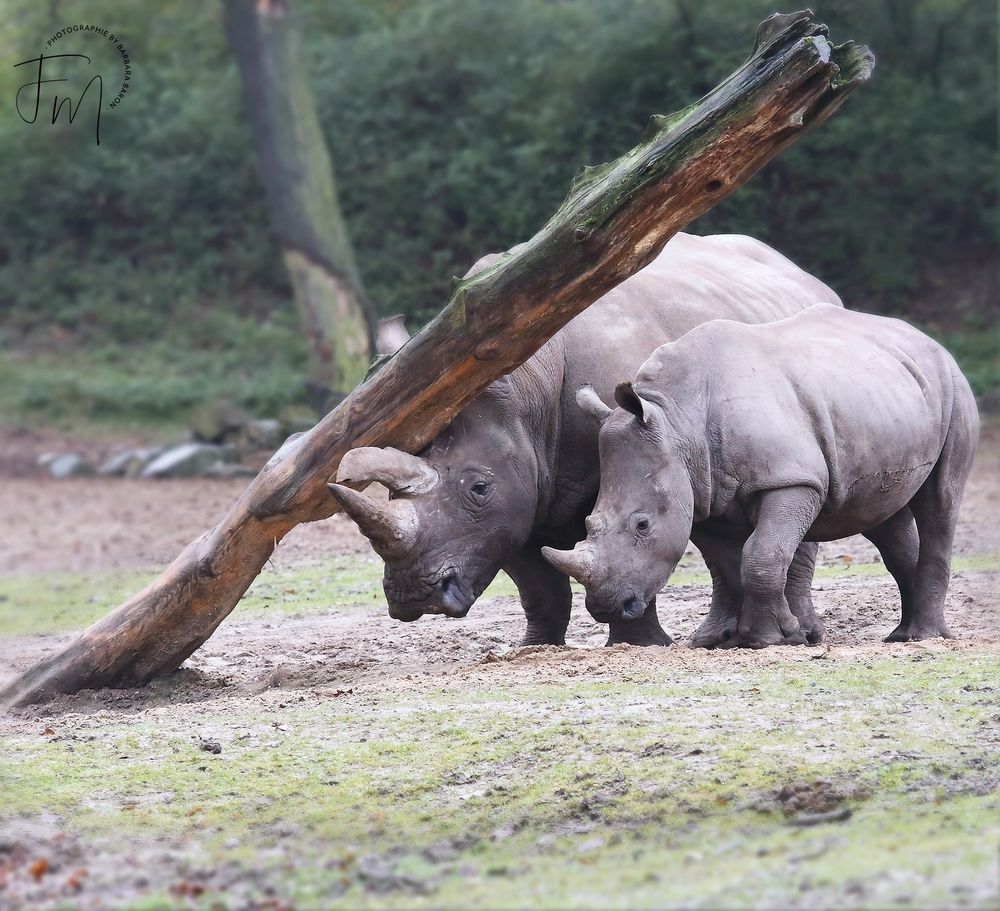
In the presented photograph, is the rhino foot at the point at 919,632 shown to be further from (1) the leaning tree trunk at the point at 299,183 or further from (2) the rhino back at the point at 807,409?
(1) the leaning tree trunk at the point at 299,183

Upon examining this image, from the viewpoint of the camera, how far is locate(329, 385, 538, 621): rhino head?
23.1ft

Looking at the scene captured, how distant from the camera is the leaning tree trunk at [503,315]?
632 centimetres

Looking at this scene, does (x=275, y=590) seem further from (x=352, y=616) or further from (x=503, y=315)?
(x=503, y=315)

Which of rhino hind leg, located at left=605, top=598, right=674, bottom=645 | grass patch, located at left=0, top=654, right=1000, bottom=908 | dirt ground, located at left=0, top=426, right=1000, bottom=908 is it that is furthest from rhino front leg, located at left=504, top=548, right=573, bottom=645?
grass patch, located at left=0, top=654, right=1000, bottom=908

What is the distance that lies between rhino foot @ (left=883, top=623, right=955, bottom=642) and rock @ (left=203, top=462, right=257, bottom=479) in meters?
9.74

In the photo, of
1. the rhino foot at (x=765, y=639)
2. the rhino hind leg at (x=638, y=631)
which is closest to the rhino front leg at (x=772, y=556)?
the rhino foot at (x=765, y=639)

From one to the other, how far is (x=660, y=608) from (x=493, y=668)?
2.31 metres

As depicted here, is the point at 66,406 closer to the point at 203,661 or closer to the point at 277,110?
the point at 277,110

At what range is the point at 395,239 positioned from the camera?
68.2 ft

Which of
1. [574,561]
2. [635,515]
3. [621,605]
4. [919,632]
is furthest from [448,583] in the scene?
[919,632]

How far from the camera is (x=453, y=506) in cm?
723

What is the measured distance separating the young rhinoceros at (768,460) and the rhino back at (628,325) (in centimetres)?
39

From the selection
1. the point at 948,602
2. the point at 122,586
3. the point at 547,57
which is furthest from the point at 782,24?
the point at 547,57

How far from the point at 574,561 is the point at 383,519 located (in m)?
0.82
